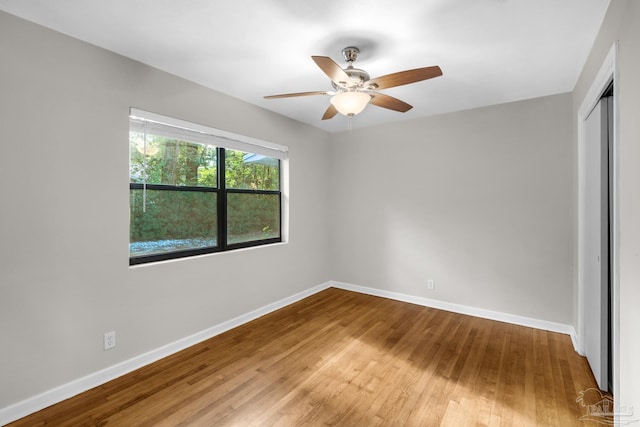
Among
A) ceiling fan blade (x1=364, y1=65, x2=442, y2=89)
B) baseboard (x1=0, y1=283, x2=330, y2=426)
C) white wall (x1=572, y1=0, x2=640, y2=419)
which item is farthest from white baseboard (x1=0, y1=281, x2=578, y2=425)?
ceiling fan blade (x1=364, y1=65, x2=442, y2=89)

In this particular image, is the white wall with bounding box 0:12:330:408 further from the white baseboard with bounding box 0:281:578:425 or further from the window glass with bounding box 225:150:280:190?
the window glass with bounding box 225:150:280:190

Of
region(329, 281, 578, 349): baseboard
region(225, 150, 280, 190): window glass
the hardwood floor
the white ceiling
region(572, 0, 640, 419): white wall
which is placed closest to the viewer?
region(572, 0, 640, 419): white wall

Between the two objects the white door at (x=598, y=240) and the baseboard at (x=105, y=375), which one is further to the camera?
the white door at (x=598, y=240)

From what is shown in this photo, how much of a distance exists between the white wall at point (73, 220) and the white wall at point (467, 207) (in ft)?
7.56

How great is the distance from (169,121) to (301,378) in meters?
2.41

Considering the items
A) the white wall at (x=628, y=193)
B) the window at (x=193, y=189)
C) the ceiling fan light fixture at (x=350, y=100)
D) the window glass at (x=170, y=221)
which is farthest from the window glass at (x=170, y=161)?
the white wall at (x=628, y=193)

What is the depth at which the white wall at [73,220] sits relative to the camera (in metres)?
1.83

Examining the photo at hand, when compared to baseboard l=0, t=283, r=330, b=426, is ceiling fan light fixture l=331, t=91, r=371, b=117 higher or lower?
higher

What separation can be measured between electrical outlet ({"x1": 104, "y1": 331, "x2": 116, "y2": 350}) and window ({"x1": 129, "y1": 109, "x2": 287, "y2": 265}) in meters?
0.55

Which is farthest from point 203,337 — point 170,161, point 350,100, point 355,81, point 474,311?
point 474,311

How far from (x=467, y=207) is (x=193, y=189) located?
3.10 metres

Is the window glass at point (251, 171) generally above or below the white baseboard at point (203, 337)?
above

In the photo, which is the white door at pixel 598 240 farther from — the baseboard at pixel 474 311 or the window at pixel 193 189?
the window at pixel 193 189

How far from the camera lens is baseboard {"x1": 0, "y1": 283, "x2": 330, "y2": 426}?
1.83 m
